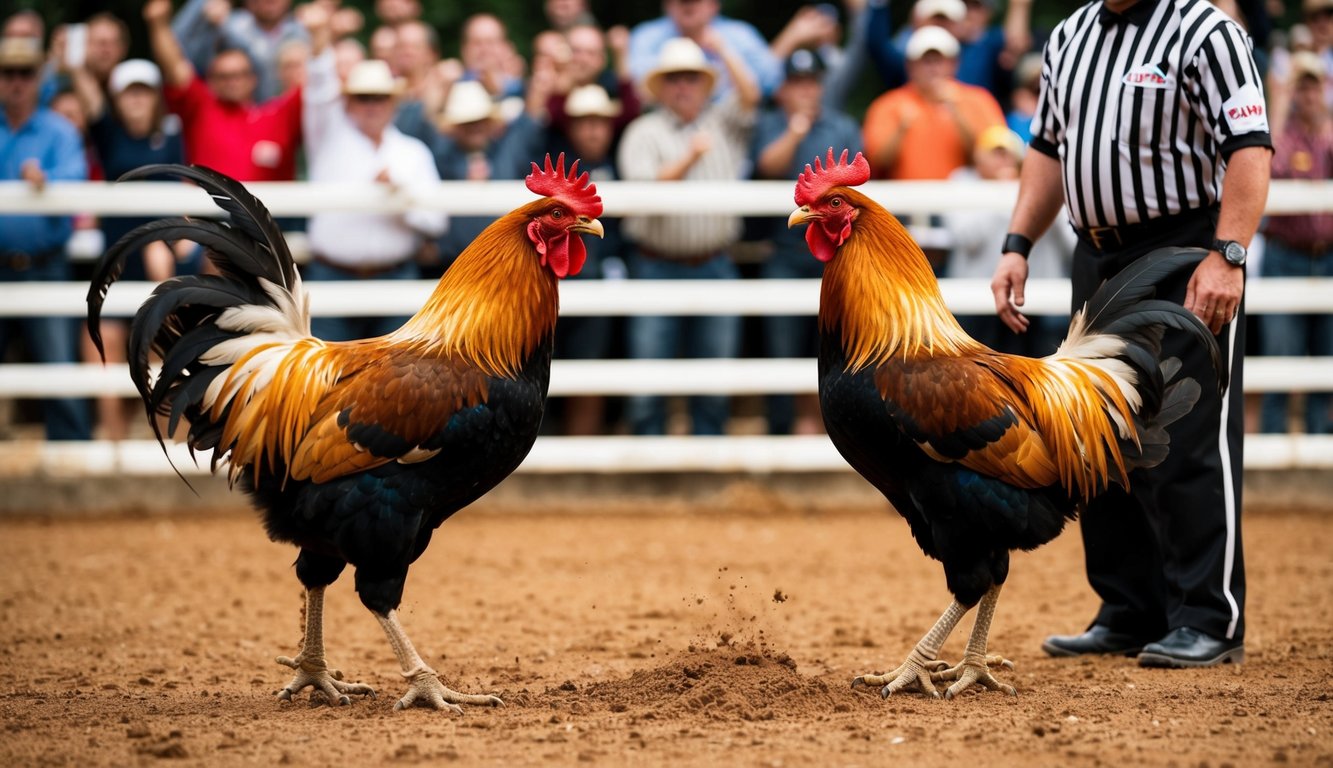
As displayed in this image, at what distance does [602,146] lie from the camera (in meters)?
9.46

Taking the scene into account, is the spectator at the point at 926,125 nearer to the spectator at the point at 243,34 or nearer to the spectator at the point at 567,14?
the spectator at the point at 567,14

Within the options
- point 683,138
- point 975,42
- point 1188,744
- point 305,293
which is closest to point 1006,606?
point 1188,744

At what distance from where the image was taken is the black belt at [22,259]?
901 cm

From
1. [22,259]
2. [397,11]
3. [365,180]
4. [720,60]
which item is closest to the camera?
[22,259]

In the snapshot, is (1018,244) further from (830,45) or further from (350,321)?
(830,45)

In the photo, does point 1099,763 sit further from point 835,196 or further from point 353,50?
point 353,50

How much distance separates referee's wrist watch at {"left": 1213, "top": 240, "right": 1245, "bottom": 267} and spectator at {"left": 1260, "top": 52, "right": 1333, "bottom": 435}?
16.6 feet

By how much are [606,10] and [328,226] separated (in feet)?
23.1

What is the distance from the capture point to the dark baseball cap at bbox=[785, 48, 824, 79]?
30.8 feet

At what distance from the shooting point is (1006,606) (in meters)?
6.54

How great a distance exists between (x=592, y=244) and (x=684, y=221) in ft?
1.94

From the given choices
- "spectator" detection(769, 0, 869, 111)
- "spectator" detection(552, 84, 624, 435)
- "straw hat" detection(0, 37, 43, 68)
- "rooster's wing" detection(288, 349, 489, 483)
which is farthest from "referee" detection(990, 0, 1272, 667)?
"straw hat" detection(0, 37, 43, 68)

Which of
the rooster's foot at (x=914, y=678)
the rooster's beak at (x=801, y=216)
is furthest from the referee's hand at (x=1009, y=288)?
the rooster's foot at (x=914, y=678)

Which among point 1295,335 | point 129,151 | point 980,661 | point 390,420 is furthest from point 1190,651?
point 129,151
